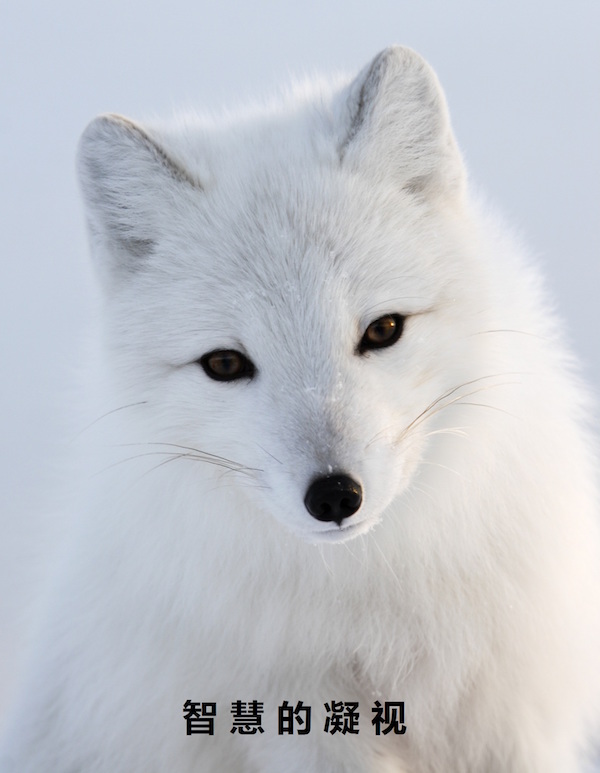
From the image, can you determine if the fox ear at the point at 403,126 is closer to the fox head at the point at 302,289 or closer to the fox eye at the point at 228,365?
the fox head at the point at 302,289

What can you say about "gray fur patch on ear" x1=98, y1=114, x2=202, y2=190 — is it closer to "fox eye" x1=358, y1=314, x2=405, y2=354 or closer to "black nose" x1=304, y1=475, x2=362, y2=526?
"fox eye" x1=358, y1=314, x2=405, y2=354

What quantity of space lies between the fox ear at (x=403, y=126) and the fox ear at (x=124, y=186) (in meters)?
0.40

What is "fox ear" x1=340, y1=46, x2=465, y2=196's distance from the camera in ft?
7.19

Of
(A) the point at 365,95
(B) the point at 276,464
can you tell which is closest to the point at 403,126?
(A) the point at 365,95

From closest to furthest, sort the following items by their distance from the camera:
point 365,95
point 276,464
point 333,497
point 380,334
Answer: point 333,497 → point 276,464 → point 380,334 → point 365,95

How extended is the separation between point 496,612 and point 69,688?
1.08 meters

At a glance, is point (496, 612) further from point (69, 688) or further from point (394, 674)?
point (69, 688)

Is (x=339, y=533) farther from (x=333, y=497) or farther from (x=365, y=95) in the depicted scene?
(x=365, y=95)

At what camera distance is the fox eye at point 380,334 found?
2.06 m

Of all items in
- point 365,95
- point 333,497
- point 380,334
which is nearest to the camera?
point 333,497

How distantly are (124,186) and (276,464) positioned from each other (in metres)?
0.75

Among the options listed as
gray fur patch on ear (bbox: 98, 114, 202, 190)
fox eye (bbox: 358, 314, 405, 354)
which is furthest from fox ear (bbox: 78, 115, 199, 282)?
fox eye (bbox: 358, 314, 405, 354)

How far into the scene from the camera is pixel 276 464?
1960mm

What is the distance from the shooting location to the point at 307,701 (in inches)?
88.5
